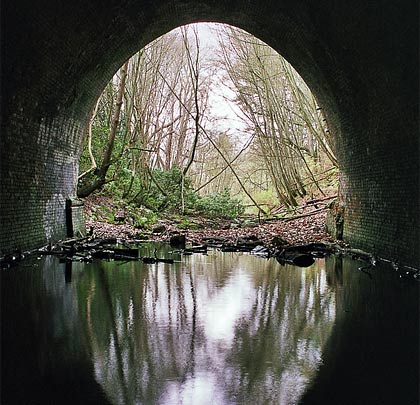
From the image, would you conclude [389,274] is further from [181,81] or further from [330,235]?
[181,81]

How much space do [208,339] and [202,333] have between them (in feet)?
0.62

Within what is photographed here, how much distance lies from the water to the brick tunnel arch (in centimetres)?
173

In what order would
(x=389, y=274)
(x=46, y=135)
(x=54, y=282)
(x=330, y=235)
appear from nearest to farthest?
(x=54, y=282) → (x=389, y=274) → (x=46, y=135) → (x=330, y=235)

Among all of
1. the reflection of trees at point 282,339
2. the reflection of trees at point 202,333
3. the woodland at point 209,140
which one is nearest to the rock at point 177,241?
the woodland at point 209,140

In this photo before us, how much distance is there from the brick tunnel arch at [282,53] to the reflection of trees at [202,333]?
2130 millimetres

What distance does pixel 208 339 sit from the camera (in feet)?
13.5

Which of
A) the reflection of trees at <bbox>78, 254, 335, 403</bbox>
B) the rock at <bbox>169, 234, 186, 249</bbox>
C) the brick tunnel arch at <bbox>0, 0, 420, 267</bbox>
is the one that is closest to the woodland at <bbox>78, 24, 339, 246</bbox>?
the rock at <bbox>169, 234, 186, 249</bbox>

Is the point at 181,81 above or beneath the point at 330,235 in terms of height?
above

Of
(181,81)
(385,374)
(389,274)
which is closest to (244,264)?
(389,274)

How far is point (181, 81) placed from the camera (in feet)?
82.0

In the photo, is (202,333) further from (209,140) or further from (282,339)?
(209,140)

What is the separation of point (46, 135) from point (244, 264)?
4808 mm

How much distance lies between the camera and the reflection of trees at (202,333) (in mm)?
3141

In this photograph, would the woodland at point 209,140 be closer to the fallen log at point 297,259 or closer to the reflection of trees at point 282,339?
the fallen log at point 297,259
